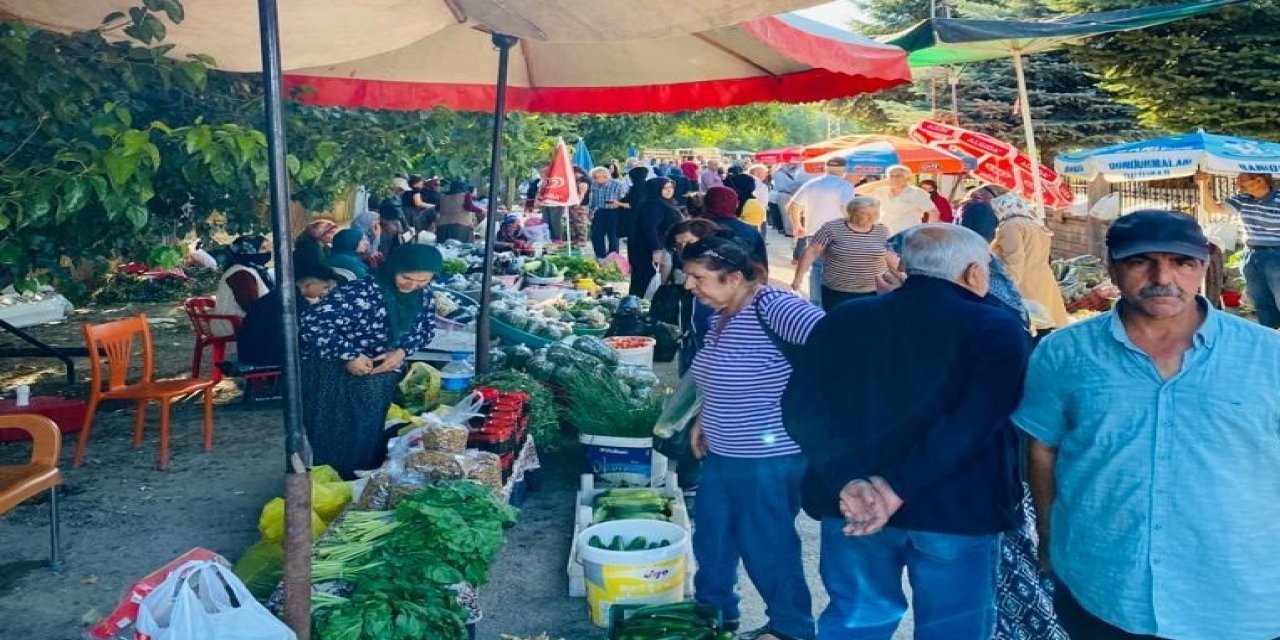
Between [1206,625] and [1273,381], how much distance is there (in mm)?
611

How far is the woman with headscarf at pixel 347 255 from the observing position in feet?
26.9

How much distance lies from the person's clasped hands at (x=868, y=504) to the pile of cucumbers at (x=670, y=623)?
759 millimetres

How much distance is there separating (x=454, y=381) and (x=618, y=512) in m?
2.54

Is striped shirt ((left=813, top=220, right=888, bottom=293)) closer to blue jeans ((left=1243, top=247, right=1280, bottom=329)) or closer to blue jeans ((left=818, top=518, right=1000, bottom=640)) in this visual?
blue jeans ((left=1243, top=247, right=1280, bottom=329))

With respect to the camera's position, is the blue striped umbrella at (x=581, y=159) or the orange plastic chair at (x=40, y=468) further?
the blue striped umbrella at (x=581, y=159)

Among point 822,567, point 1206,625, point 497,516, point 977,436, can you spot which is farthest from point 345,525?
point 1206,625

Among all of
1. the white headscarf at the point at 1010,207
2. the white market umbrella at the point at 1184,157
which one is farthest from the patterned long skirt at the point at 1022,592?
the white market umbrella at the point at 1184,157

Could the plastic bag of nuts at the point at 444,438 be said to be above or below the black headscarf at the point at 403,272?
below

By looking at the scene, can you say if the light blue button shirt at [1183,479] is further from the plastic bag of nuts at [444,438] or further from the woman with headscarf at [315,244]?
the woman with headscarf at [315,244]

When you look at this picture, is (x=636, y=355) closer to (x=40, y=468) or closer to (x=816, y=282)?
(x=816, y=282)

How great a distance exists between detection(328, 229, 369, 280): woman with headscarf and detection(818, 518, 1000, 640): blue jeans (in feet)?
17.3

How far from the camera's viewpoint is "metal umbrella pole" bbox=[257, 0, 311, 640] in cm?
294

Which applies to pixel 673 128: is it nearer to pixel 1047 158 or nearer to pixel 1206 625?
pixel 1047 158

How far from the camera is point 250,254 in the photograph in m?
8.75
